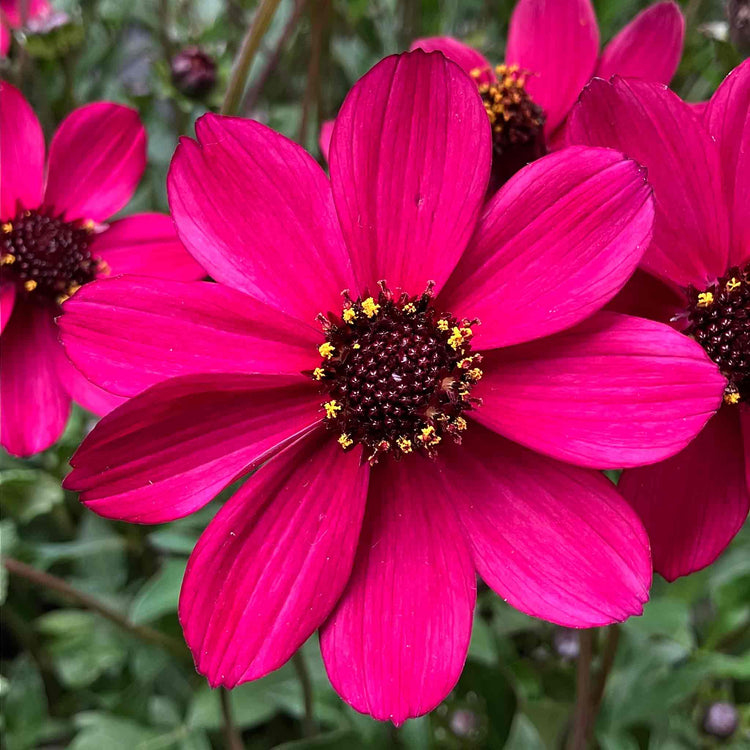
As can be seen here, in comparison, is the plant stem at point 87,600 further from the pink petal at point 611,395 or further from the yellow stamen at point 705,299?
the yellow stamen at point 705,299

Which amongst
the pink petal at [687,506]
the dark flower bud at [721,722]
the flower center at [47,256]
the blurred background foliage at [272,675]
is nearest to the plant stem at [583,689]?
the blurred background foliage at [272,675]

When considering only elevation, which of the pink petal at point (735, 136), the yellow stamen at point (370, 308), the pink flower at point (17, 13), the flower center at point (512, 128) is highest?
the pink petal at point (735, 136)

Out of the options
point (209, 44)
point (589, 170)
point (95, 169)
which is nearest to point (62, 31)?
point (209, 44)

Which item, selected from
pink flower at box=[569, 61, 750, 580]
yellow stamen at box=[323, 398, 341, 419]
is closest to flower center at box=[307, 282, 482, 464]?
yellow stamen at box=[323, 398, 341, 419]

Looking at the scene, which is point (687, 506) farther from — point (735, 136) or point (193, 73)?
point (193, 73)

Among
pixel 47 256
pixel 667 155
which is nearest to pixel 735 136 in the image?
pixel 667 155

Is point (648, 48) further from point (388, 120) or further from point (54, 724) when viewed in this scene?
point (54, 724)

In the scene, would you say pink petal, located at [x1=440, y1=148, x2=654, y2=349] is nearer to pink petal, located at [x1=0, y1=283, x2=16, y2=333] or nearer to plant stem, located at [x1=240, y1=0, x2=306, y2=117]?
pink petal, located at [x1=0, y1=283, x2=16, y2=333]
